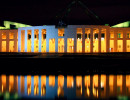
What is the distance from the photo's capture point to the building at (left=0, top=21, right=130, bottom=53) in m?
39.0

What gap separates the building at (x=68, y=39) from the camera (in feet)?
128

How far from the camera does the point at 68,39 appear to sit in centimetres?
4081

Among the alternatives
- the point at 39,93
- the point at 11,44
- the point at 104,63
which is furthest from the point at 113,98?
the point at 11,44

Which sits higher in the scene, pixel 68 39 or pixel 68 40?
pixel 68 39

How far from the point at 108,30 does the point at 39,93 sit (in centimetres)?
3481

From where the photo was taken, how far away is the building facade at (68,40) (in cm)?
3900

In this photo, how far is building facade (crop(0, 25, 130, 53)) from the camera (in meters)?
39.0

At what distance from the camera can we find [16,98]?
684cm

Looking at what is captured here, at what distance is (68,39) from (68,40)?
0.28m

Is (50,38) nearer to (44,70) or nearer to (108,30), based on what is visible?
(108,30)

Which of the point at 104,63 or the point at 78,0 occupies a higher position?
the point at 78,0

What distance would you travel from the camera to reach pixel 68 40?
1613 inches

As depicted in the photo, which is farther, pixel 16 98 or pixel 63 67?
pixel 63 67

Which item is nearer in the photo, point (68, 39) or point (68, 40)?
point (68, 39)
